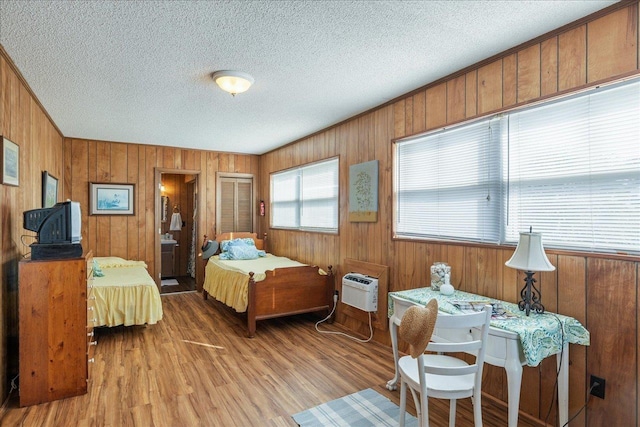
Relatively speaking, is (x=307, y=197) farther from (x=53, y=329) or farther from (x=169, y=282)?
(x=169, y=282)

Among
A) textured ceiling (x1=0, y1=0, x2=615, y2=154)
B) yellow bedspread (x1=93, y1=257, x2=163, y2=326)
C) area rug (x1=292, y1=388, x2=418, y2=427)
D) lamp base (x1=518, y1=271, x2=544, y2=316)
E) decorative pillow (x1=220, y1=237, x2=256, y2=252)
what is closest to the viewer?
textured ceiling (x1=0, y1=0, x2=615, y2=154)

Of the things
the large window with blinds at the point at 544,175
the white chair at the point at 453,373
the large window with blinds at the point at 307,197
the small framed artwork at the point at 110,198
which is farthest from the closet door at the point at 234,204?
the white chair at the point at 453,373

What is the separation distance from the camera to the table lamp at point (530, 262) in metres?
2.06

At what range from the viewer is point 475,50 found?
250 centimetres

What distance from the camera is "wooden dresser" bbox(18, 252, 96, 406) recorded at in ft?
8.16

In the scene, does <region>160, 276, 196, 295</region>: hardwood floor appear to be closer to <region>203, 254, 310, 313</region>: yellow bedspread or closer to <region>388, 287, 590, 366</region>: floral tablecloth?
<region>203, 254, 310, 313</region>: yellow bedspread

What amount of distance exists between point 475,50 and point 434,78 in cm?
50

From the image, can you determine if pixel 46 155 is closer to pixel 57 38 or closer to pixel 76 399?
pixel 57 38

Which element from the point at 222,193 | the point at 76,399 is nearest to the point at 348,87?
the point at 76,399

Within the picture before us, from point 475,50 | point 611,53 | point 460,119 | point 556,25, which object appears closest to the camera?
point 611,53

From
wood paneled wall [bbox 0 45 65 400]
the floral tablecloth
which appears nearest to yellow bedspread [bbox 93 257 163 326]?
wood paneled wall [bbox 0 45 65 400]

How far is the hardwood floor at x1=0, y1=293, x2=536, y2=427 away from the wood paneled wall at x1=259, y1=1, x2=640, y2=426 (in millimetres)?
529

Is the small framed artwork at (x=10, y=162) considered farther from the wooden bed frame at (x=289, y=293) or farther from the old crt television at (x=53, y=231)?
the wooden bed frame at (x=289, y=293)

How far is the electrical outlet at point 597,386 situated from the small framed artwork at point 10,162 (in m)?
4.08
